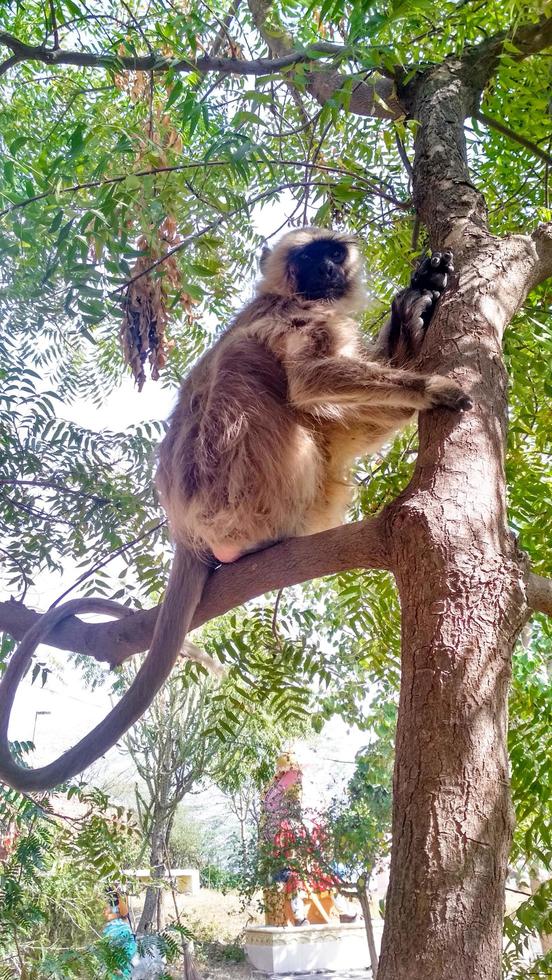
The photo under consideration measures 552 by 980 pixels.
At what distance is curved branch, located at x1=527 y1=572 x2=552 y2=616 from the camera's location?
65.4 inches

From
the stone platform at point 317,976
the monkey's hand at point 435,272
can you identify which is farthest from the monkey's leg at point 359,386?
the stone platform at point 317,976

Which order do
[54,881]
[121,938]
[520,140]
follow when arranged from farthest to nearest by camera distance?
[121,938] < [54,881] < [520,140]

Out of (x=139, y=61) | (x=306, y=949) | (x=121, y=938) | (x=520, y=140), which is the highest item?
(x=139, y=61)

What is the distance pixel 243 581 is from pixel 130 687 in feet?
1.54

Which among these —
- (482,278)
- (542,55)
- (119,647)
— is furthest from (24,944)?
(542,55)

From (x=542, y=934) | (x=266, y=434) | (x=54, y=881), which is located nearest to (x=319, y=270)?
(x=266, y=434)

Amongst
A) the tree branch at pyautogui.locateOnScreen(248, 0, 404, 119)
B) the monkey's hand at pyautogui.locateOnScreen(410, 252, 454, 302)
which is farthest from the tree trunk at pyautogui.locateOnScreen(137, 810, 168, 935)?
the tree branch at pyautogui.locateOnScreen(248, 0, 404, 119)

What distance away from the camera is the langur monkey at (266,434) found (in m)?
2.24

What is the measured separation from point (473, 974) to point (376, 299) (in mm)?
2938

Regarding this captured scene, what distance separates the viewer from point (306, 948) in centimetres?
876

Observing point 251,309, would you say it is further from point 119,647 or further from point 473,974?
point 473,974

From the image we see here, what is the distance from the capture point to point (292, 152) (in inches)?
173

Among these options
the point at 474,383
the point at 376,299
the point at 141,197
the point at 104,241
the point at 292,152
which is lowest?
the point at 474,383

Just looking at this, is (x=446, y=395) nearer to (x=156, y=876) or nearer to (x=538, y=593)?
(x=538, y=593)
